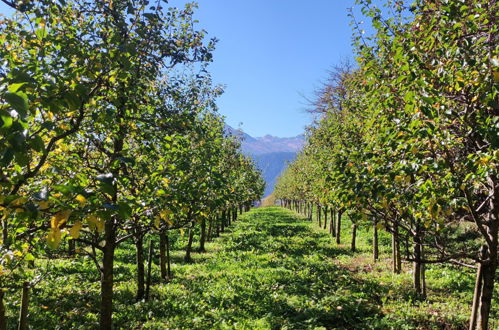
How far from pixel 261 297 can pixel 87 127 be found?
829cm

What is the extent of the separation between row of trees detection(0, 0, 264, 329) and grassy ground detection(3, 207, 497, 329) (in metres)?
2.66

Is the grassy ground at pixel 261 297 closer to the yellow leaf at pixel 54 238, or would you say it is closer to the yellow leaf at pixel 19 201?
the yellow leaf at pixel 54 238

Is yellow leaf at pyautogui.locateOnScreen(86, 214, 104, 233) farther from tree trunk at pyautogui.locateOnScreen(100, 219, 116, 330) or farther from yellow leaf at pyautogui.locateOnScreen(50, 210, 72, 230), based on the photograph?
tree trunk at pyautogui.locateOnScreen(100, 219, 116, 330)

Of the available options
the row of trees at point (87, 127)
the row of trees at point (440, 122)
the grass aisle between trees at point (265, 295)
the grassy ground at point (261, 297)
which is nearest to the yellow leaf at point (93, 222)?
the row of trees at point (87, 127)

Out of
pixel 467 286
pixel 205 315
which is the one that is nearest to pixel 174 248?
pixel 205 315

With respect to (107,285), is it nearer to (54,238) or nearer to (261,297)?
(261,297)

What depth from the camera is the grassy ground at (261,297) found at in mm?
9773

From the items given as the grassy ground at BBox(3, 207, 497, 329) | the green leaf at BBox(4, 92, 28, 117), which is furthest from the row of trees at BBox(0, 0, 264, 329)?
the grassy ground at BBox(3, 207, 497, 329)

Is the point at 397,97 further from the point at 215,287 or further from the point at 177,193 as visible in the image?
the point at 215,287

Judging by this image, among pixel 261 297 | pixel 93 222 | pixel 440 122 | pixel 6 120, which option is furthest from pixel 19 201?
pixel 261 297

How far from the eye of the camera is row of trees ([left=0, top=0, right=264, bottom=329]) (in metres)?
2.52

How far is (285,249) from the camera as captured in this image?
74.7ft

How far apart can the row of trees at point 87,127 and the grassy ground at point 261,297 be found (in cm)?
266

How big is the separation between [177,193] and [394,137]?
4.29 metres
